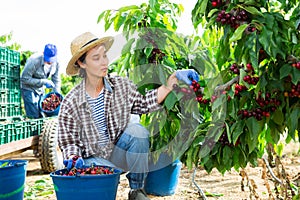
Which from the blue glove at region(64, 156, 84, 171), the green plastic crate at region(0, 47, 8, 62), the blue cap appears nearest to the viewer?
the blue glove at region(64, 156, 84, 171)

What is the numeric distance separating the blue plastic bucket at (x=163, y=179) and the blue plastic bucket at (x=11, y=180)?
850 millimetres

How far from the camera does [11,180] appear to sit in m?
2.91

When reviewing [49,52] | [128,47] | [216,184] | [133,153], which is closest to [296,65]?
[128,47]

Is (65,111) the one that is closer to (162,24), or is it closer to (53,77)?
(162,24)

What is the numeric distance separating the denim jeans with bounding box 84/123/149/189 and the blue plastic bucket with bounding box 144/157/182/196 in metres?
0.42

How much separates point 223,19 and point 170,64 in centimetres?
84

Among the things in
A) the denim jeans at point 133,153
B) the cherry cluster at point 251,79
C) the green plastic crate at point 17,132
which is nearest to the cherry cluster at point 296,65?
the cherry cluster at point 251,79

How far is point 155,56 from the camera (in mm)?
2531

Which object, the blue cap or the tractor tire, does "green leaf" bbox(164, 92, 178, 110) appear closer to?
the tractor tire

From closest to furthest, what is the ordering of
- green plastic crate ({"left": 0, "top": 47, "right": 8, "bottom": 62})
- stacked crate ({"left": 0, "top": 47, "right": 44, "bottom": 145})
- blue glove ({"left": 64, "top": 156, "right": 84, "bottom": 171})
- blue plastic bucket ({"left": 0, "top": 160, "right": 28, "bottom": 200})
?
blue glove ({"left": 64, "top": 156, "right": 84, "bottom": 171}) < blue plastic bucket ({"left": 0, "top": 160, "right": 28, "bottom": 200}) < stacked crate ({"left": 0, "top": 47, "right": 44, "bottom": 145}) < green plastic crate ({"left": 0, "top": 47, "right": 8, "bottom": 62})

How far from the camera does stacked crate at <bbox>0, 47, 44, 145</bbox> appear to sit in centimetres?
406

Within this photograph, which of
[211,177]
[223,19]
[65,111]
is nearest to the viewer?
[223,19]

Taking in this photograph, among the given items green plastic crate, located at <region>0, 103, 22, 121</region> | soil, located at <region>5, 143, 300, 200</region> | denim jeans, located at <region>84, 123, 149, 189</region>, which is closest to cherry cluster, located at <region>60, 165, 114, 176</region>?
denim jeans, located at <region>84, 123, 149, 189</region>

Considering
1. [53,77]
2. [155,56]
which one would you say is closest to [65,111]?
[155,56]
